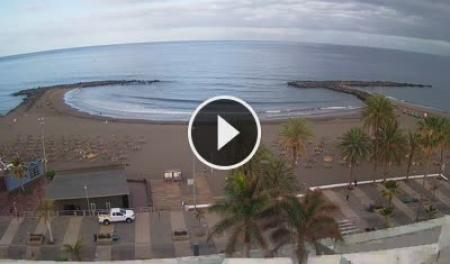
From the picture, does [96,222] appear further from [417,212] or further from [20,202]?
[417,212]

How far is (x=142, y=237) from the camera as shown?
71.6 ft

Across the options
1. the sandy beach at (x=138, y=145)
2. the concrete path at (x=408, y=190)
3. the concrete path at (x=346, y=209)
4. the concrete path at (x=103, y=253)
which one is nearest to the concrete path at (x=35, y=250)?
the concrete path at (x=103, y=253)

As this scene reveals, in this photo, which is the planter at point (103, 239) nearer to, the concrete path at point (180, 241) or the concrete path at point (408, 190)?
the concrete path at point (180, 241)

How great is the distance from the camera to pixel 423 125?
28.4m

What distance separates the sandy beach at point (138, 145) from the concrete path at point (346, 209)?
3.23 m

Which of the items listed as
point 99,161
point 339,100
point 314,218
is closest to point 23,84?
point 339,100

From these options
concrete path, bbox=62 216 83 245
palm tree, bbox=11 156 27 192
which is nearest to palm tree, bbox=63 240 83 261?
concrete path, bbox=62 216 83 245

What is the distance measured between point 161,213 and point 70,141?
69.3 feet

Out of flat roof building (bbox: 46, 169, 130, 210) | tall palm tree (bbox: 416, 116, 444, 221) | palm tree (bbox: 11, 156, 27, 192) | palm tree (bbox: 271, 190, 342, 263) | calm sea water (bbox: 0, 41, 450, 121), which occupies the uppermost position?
palm tree (bbox: 271, 190, 342, 263)

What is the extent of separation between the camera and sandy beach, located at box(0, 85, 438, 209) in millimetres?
32500

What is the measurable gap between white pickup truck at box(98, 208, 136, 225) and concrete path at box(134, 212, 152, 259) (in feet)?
1.74
